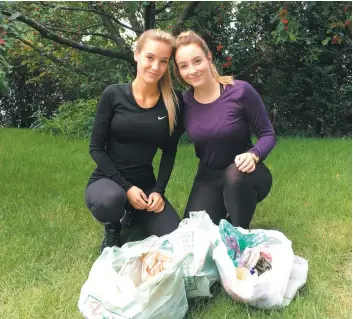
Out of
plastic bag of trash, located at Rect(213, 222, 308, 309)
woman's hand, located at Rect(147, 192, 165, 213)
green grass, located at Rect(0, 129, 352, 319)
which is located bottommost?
green grass, located at Rect(0, 129, 352, 319)

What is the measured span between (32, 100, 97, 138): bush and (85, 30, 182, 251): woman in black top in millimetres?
4866

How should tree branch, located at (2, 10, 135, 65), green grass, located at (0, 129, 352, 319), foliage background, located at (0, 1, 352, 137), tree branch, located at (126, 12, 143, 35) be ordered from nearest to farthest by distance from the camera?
green grass, located at (0, 129, 352, 319)
tree branch, located at (2, 10, 135, 65)
tree branch, located at (126, 12, 143, 35)
foliage background, located at (0, 1, 352, 137)

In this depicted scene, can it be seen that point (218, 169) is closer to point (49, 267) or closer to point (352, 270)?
point (352, 270)

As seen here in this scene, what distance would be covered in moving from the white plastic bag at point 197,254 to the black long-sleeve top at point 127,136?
48 centimetres

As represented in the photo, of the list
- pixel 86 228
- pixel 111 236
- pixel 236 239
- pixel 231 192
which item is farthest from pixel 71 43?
pixel 236 239

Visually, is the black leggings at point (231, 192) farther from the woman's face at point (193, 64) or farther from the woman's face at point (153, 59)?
the woman's face at point (153, 59)

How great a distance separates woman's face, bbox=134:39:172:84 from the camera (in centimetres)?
249

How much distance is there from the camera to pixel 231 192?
8.16ft

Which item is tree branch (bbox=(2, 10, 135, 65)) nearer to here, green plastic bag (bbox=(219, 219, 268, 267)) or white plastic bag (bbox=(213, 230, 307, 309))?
green plastic bag (bbox=(219, 219, 268, 267))

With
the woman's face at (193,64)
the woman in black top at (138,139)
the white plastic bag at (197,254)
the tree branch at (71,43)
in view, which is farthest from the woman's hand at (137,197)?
the tree branch at (71,43)

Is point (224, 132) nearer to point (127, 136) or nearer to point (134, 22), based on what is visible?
point (127, 136)

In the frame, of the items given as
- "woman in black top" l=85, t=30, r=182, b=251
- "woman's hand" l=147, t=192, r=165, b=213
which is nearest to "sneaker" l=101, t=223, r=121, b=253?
"woman in black top" l=85, t=30, r=182, b=251

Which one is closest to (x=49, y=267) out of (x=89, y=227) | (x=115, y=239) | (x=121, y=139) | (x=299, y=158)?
(x=115, y=239)

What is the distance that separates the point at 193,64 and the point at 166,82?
22 cm
